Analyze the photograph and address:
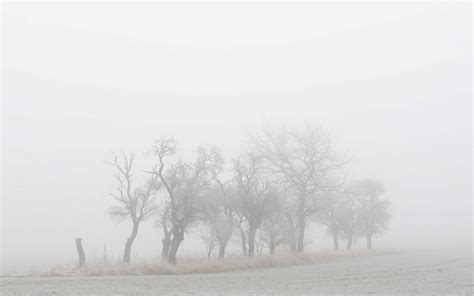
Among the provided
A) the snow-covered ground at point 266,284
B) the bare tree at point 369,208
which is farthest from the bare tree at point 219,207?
the bare tree at point 369,208

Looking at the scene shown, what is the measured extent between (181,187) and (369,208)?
142 feet

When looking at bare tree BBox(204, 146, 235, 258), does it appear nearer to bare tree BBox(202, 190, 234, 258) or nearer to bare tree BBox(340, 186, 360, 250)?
bare tree BBox(202, 190, 234, 258)

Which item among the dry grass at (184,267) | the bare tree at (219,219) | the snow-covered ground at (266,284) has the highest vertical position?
the bare tree at (219,219)

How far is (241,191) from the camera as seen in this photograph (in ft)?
152

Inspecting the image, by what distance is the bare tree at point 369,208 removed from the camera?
77.0 meters

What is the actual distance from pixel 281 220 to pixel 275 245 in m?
3.06

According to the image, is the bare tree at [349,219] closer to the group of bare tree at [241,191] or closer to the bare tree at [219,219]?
the group of bare tree at [241,191]

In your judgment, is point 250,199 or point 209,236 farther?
point 209,236

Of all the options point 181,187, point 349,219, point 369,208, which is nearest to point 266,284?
point 181,187

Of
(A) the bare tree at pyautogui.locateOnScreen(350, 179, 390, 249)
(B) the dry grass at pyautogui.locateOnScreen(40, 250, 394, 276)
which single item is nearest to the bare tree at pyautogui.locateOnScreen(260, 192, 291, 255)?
(B) the dry grass at pyautogui.locateOnScreen(40, 250, 394, 276)

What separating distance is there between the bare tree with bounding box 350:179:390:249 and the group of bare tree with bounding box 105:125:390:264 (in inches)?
613

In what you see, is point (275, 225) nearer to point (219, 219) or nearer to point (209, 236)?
point (209, 236)

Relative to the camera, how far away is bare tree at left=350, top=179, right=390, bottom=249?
77.0 metres

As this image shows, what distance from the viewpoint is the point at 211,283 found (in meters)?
27.3
